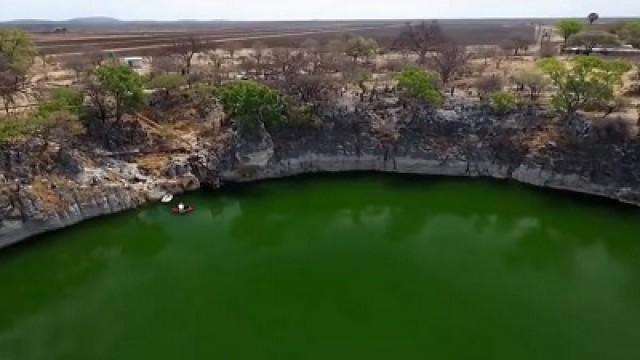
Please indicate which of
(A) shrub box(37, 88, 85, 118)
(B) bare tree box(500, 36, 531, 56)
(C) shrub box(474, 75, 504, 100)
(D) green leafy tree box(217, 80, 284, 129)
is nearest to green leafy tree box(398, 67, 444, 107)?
(C) shrub box(474, 75, 504, 100)

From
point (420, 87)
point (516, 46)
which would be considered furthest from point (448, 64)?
point (516, 46)

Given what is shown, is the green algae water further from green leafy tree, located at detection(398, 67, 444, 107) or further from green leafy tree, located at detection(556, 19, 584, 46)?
green leafy tree, located at detection(556, 19, 584, 46)

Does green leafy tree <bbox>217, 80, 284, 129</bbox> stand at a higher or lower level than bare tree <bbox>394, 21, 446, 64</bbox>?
lower

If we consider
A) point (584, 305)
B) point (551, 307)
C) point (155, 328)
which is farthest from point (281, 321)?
point (584, 305)

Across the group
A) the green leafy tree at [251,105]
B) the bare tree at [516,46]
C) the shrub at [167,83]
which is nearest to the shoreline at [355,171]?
the green leafy tree at [251,105]

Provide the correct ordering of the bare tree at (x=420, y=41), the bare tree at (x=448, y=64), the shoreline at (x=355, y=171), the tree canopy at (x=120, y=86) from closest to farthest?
the shoreline at (x=355, y=171), the tree canopy at (x=120, y=86), the bare tree at (x=448, y=64), the bare tree at (x=420, y=41)

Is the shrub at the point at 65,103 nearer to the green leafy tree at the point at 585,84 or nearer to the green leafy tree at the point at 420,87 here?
the green leafy tree at the point at 420,87
